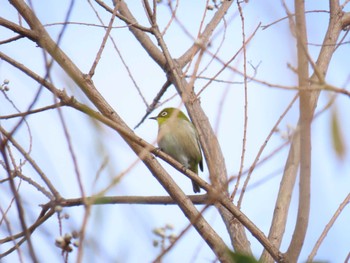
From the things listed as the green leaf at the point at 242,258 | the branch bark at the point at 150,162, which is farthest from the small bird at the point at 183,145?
the green leaf at the point at 242,258

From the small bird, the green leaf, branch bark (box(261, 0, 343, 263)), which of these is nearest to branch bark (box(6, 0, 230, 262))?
branch bark (box(261, 0, 343, 263))

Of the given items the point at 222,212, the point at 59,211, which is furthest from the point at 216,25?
the point at 59,211

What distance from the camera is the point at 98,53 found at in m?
3.23

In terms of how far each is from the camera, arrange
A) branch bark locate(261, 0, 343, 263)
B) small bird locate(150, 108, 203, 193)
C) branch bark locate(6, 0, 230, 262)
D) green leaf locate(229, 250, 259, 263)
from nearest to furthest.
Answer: green leaf locate(229, 250, 259, 263) → branch bark locate(6, 0, 230, 262) → branch bark locate(261, 0, 343, 263) → small bird locate(150, 108, 203, 193)

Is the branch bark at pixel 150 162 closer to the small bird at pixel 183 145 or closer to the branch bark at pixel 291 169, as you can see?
the branch bark at pixel 291 169

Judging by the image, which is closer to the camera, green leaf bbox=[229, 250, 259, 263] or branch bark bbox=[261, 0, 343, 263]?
green leaf bbox=[229, 250, 259, 263]

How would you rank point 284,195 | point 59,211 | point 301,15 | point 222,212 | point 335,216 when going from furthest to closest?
point 222,212 < point 284,195 < point 335,216 < point 59,211 < point 301,15

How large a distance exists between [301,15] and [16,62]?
1630mm

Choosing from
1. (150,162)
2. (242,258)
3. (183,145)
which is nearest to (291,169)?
(150,162)

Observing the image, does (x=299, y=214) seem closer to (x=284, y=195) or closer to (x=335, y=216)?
(x=335, y=216)

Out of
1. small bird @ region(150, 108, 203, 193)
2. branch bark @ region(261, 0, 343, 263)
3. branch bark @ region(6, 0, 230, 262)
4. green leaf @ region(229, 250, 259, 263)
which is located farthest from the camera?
small bird @ region(150, 108, 203, 193)

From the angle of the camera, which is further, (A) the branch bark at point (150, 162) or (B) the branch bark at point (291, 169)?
(B) the branch bark at point (291, 169)

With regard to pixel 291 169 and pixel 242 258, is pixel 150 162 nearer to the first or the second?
pixel 291 169

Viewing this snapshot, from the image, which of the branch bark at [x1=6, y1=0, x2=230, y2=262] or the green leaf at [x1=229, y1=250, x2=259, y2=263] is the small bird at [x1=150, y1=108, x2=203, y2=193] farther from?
the green leaf at [x1=229, y1=250, x2=259, y2=263]
